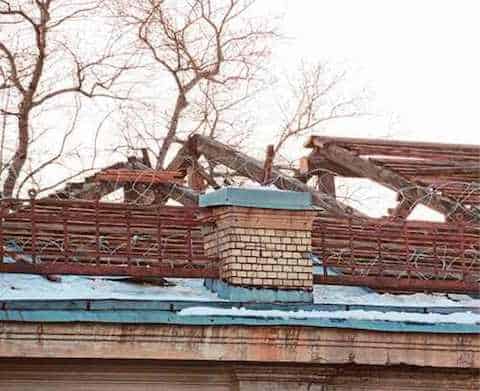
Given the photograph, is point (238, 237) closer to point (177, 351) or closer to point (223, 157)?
point (177, 351)

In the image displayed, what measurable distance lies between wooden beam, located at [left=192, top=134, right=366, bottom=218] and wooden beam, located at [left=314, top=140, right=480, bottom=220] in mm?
685

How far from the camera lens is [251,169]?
1630 centimetres

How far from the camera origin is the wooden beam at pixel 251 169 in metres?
14.5

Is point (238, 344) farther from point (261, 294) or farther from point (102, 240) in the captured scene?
point (102, 240)

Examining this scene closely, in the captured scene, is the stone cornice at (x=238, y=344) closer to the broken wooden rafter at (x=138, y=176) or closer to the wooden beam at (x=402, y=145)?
the broken wooden rafter at (x=138, y=176)

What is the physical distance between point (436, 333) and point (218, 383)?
6.26 feet

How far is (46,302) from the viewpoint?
8.70 metres

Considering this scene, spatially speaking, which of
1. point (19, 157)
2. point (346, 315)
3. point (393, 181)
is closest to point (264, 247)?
point (346, 315)

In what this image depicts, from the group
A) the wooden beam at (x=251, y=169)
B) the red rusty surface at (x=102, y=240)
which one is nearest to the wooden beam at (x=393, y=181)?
the wooden beam at (x=251, y=169)

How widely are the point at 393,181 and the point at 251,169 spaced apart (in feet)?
7.26

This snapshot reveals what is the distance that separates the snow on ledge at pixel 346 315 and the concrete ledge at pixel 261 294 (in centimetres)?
27

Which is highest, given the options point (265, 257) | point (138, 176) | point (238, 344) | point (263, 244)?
point (138, 176)

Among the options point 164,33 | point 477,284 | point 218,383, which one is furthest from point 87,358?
point 164,33

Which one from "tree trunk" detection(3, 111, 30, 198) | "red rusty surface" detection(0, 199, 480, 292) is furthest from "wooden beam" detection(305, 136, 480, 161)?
"tree trunk" detection(3, 111, 30, 198)
